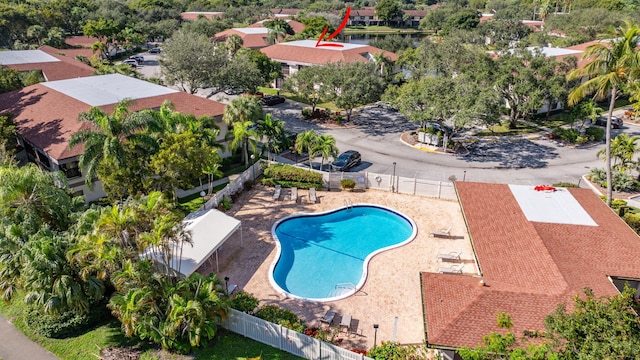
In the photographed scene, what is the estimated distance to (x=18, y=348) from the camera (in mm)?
18781

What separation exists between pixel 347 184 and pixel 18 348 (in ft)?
74.4

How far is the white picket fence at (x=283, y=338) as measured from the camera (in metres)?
17.2

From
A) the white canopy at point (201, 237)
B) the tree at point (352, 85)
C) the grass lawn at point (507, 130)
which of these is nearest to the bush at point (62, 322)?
the white canopy at point (201, 237)

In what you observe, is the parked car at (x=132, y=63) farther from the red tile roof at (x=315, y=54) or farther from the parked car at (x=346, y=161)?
the parked car at (x=346, y=161)

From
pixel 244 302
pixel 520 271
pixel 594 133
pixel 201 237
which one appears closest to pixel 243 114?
pixel 201 237

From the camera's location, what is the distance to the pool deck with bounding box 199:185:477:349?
67.1 ft

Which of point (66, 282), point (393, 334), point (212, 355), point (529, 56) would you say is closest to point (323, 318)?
point (393, 334)

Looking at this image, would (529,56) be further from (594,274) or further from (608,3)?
(608,3)

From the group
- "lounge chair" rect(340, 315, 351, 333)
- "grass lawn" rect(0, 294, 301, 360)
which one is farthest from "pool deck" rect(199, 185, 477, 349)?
"grass lawn" rect(0, 294, 301, 360)

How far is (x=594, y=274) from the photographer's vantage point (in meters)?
19.4

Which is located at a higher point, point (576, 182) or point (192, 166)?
point (192, 166)

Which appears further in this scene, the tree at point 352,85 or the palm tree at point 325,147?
the tree at point 352,85

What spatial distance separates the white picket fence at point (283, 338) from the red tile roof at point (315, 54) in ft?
170

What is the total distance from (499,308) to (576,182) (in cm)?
2419
